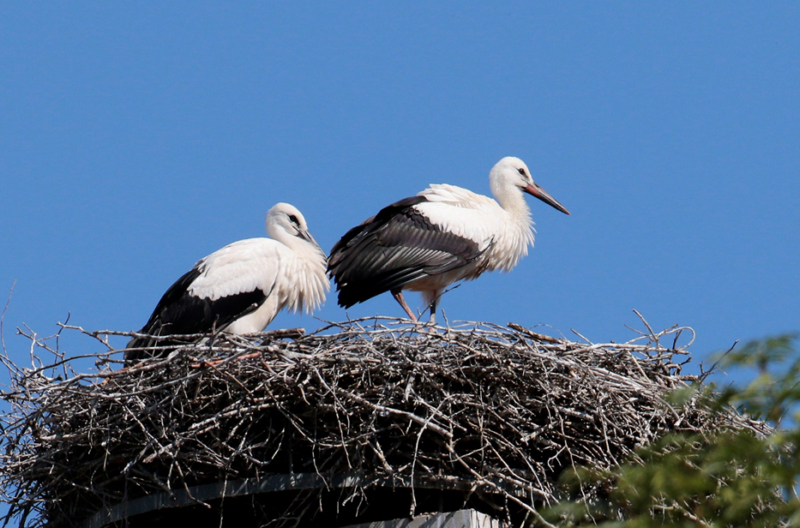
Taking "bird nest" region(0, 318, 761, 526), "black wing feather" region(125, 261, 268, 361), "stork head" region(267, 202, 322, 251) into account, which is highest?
"stork head" region(267, 202, 322, 251)

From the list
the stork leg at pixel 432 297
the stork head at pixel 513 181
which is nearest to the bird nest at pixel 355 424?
the stork leg at pixel 432 297

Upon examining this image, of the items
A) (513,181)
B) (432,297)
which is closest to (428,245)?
(432,297)

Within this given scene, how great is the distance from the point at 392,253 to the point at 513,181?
1651 millimetres

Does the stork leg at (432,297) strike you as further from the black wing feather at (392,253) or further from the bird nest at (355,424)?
the bird nest at (355,424)

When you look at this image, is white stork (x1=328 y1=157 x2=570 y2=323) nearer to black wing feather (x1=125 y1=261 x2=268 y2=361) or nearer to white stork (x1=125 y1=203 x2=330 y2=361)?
white stork (x1=125 y1=203 x2=330 y2=361)

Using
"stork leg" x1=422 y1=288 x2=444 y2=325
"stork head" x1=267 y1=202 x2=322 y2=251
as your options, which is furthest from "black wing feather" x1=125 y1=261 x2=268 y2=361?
"stork leg" x1=422 y1=288 x2=444 y2=325

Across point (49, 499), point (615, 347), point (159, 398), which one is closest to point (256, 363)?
point (159, 398)

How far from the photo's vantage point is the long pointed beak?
9797 mm

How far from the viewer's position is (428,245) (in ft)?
28.2

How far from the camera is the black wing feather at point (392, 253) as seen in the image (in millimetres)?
8406

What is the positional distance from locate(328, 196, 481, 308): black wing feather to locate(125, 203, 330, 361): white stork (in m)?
0.25

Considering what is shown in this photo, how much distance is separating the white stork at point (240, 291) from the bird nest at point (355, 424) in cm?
169

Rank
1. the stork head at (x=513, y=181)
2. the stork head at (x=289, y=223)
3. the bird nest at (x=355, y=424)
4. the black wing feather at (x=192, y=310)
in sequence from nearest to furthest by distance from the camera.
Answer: the bird nest at (x=355, y=424)
the black wing feather at (x=192, y=310)
the stork head at (x=289, y=223)
the stork head at (x=513, y=181)

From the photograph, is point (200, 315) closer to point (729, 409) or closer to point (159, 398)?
point (159, 398)
